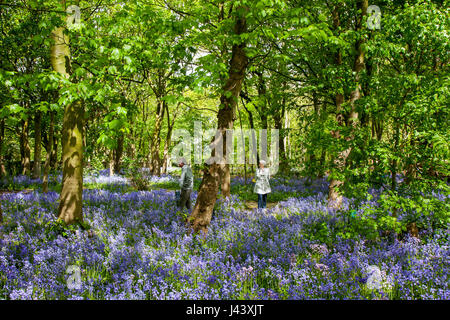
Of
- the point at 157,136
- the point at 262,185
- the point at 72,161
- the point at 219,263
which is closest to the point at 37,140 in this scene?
the point at 157,136

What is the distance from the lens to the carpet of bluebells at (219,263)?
3849 mm

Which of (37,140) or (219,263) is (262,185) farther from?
(37,140)

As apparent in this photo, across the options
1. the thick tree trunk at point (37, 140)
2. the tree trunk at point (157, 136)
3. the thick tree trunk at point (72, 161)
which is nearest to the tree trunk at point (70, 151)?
the thick tree trunk at point (72, 161)

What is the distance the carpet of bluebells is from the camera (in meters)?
3.85

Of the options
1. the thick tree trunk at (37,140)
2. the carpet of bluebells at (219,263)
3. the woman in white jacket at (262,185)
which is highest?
the thick tree trunk at (37,140)

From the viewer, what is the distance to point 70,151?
22.0 feet

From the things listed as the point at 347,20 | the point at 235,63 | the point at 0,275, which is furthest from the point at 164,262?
the point at 347,20

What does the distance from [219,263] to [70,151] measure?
461cm

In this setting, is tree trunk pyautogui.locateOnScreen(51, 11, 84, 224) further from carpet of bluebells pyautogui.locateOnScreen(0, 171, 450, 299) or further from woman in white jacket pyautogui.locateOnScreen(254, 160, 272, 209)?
woman in white jacket pyautogui.locateOnScreen(254, 160, 272, 209)

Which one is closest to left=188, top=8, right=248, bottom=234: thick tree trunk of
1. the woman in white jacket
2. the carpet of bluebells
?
the carpet of bluebells

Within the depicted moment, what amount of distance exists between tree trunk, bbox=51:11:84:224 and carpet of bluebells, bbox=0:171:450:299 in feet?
1.83

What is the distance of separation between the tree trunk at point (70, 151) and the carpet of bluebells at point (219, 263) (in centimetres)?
56

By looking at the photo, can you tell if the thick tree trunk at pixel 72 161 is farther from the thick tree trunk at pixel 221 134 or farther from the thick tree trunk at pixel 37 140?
the thick tree trunk at pixel 37 140
